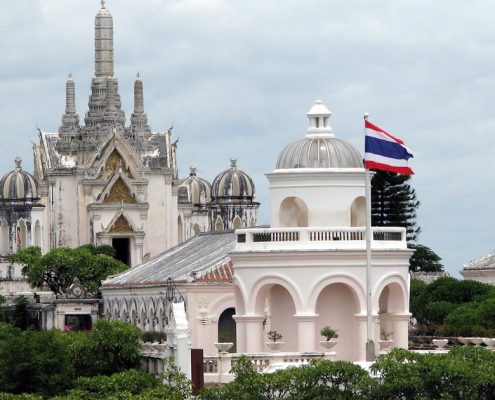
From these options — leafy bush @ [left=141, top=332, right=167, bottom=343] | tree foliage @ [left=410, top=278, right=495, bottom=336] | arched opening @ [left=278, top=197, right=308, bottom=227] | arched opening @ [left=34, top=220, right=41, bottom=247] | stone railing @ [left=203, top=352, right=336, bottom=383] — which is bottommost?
stone railing @ [left=203, top=352, right=336, bottom=383]

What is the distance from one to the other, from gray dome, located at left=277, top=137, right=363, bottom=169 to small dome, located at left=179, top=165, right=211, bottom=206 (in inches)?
4360

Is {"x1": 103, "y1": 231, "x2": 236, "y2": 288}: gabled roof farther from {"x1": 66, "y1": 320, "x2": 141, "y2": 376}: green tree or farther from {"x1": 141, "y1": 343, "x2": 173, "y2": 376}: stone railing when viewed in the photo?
{"x1": 141, "y1": 343, "x2": 173, "y2": 376}: stone railing

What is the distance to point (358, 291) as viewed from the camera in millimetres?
76625

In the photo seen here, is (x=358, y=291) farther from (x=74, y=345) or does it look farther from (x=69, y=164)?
(x=69, y=164)

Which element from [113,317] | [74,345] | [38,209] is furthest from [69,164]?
[74,345]

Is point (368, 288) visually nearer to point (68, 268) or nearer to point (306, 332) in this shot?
point (306, 332)

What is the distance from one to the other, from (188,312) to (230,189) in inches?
3722

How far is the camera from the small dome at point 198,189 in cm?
19138

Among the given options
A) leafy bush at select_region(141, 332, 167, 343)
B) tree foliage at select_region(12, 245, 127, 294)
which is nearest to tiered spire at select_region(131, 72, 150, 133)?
tree foliage at select_region(12, 245, 127, 294)

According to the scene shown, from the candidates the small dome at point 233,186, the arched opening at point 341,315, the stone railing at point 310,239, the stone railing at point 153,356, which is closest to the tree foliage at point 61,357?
the stone railing at point 153,356

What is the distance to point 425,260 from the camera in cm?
16875

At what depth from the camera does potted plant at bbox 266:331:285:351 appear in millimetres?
A: 75625

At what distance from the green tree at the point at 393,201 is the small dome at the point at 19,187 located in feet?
90.0

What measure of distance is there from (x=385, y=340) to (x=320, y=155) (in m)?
5.60
